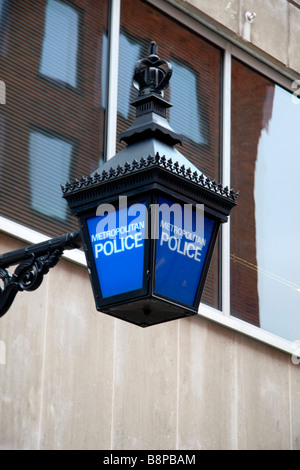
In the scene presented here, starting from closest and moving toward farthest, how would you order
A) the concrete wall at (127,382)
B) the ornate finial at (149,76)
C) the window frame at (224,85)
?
the ornate finial at (149,76) < the concrete wall at (127,382) < the window frame at (224,85)

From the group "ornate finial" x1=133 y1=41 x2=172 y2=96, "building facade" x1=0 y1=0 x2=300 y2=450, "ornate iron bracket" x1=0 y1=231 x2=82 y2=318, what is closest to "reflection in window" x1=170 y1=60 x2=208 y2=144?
"building facade" x1=0 y1=0 x2=300 y2=450

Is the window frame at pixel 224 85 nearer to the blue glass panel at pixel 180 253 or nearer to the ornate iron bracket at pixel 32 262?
the ornate iron bracket at pixel 32 262

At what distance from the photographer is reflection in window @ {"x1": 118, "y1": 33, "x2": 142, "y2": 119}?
1083 cm

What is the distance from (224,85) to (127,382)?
4237mm

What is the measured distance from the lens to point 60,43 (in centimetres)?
1029

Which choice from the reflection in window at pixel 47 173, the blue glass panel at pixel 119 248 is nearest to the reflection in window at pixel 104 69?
the reflection in window at pixel 47 173

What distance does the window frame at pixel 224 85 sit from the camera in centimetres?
1062

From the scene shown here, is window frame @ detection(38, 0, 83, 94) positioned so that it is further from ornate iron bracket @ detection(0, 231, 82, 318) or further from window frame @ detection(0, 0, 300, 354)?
ornate iron bracket @ detection(0, 231, 82, 318)

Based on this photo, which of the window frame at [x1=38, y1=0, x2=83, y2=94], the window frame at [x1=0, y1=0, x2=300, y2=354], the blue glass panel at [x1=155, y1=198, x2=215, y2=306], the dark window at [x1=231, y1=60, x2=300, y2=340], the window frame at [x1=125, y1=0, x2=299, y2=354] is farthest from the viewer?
the dark window at [x1=231, y1=60, x2=300, y2=340]

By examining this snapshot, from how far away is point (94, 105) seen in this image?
34.4 ft

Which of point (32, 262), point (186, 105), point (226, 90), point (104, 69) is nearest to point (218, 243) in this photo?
point (186, 105)

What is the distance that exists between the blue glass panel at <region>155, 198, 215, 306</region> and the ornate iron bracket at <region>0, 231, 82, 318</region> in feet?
1.94

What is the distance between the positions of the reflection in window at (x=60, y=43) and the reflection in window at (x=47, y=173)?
73 centimetres
